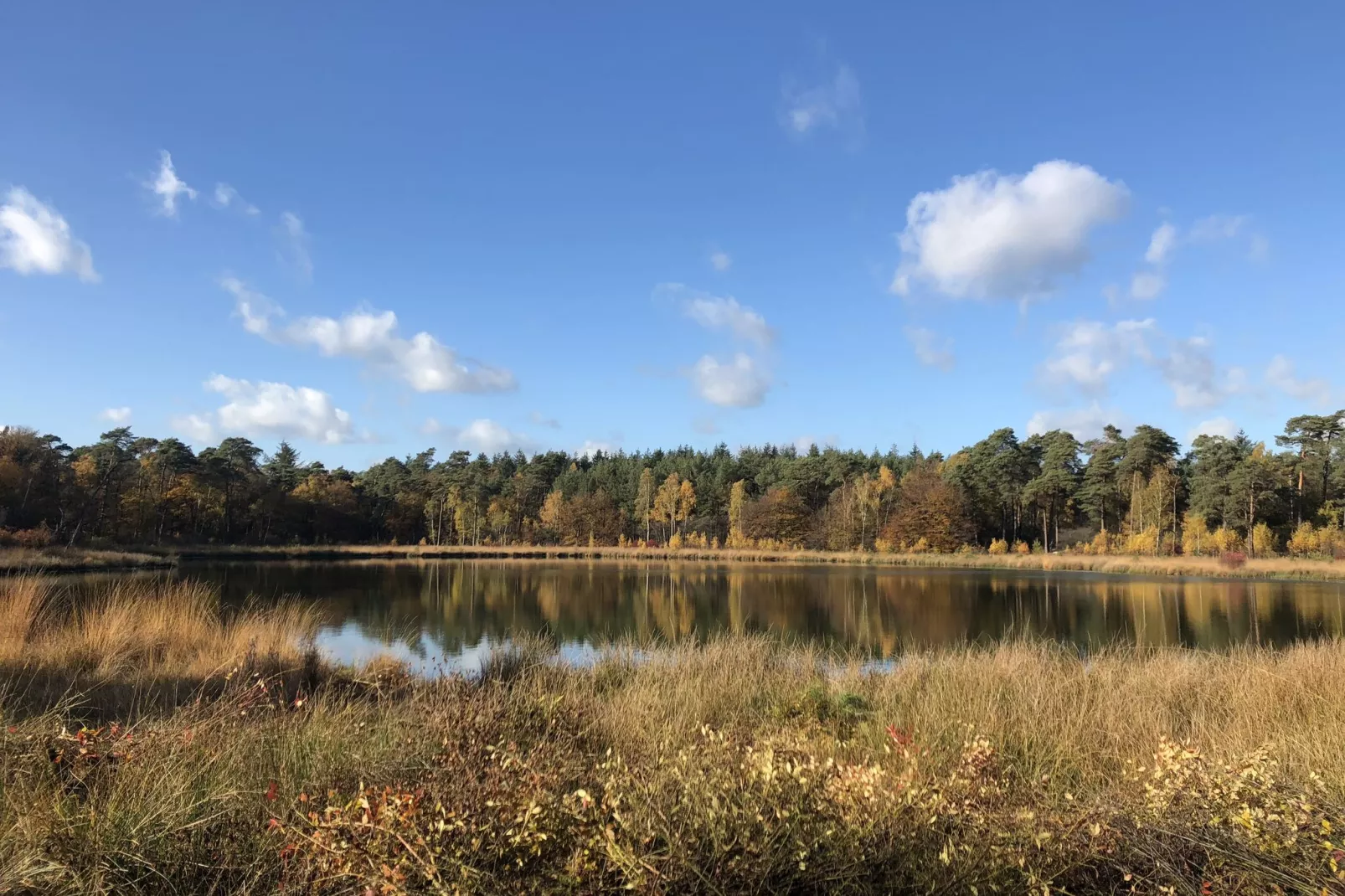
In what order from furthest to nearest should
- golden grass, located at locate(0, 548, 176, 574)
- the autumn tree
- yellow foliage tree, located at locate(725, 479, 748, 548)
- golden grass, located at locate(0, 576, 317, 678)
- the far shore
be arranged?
1. yellow foliage tree, located at locate(725, 479, 748, 548)
2. the autumn tree
3. the far shore
4. golden grass, located at locate(0, 548, 176, 574)
5. golden grass, located at locate(0, 576, 317, 678)

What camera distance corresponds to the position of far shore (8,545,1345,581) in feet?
102

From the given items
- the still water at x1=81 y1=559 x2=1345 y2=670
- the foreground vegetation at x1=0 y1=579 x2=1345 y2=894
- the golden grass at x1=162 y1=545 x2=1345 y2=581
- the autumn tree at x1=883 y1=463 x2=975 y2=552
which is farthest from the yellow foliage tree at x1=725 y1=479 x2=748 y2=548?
the foreground vegetation at x1=0 y1=579 x2=1345 y2=894

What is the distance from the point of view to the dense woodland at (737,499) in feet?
153

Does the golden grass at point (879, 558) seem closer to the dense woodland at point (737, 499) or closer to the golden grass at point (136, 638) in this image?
the dense woodland at point (737, 499)

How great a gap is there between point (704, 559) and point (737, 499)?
43.9 feet

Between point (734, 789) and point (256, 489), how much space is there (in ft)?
210

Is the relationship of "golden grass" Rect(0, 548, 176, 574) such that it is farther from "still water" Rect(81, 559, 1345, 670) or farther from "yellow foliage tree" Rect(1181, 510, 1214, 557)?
"yellow foliage tree" Rect(1181, 510, 1214, 557)

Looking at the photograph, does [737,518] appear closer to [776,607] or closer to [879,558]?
[879,558]

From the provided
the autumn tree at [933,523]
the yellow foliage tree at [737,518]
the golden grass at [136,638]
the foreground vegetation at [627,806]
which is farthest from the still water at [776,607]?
the yellow foliage tree at [737,518]

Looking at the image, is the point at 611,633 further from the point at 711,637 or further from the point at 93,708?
the point at 93,708

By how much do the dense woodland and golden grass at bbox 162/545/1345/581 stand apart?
5399 millimetres

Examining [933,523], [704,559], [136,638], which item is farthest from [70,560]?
[933,523]

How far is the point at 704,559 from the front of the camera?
5172 cm

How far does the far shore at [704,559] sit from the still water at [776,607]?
336 centimetres
